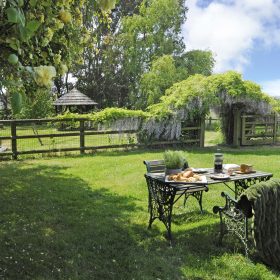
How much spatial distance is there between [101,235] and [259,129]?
11.8 meters

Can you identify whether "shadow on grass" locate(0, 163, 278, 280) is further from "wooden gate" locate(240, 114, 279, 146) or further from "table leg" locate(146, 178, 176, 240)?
"wooden gate" locate(240, 114, 279, 146)

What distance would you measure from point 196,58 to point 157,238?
2322 cm

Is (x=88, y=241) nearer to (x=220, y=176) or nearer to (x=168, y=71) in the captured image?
(x=220, y=176)

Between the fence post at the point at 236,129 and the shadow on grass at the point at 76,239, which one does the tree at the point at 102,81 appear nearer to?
the fence post at the point at 236,129

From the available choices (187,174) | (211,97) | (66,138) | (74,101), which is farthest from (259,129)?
(74,101)

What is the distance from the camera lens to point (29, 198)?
6.98m

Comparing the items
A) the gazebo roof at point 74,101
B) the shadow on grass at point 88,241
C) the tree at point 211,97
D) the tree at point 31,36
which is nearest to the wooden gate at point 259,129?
the tree at point 211,97

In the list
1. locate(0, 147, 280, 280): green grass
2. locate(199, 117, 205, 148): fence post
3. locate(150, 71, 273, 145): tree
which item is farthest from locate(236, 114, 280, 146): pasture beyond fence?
locate(0, 147, 280, 280): green grass

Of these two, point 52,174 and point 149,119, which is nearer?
point 52,174

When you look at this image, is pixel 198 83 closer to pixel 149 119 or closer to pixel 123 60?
pixel 149 119

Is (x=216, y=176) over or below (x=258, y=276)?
over

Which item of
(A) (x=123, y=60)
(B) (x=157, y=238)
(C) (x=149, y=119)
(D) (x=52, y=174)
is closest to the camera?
(B) (x=157, y=238)

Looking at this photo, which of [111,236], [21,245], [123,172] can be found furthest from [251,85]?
[21,245]

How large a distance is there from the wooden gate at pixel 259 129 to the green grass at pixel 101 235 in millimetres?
7318
